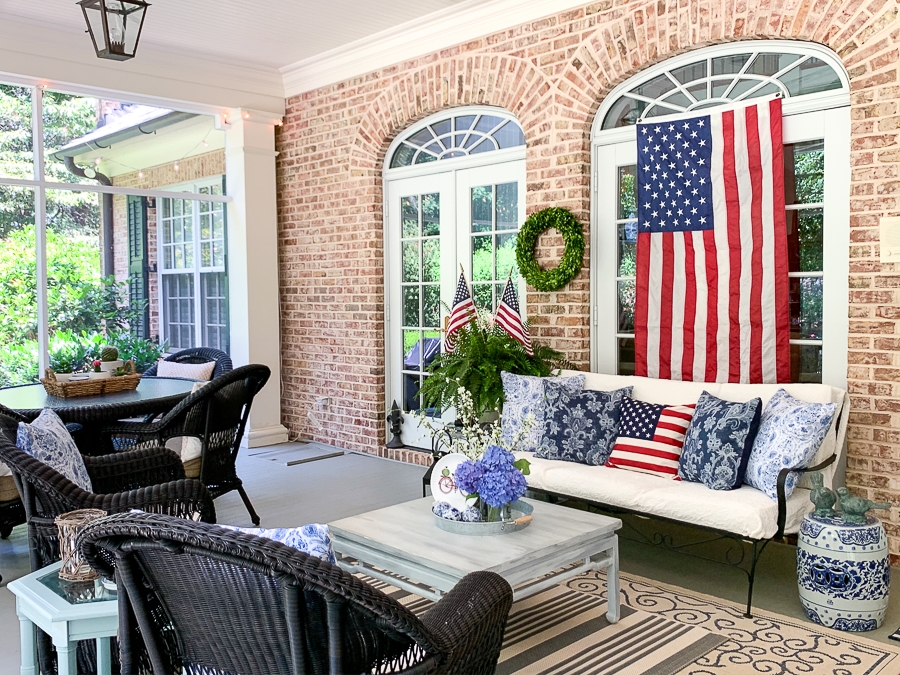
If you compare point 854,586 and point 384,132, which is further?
point 384,132

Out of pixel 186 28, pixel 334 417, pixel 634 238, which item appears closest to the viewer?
pixel 634 238

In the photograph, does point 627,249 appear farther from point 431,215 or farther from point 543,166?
point 431,215

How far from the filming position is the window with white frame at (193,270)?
6879mm

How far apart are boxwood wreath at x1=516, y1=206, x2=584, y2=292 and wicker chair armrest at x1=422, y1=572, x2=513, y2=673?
122 inches

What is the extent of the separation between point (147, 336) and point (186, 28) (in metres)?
2.54

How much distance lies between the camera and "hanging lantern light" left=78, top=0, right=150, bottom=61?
3.76 meters

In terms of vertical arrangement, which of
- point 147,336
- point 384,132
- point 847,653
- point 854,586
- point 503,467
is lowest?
point 847,653

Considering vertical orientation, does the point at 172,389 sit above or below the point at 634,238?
below

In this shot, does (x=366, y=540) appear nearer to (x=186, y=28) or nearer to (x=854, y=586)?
(x=854, y=586)

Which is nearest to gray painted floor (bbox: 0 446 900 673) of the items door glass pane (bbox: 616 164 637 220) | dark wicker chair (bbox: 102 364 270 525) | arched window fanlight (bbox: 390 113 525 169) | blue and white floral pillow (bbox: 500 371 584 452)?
dark wicker chair (bbox: 102 364 270 525)

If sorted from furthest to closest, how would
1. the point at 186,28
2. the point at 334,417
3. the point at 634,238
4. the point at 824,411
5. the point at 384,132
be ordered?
the point at 334,417
the point at 384,132
the point at 186,28
the point at 634,238
the point at 824,411

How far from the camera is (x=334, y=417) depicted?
693cm

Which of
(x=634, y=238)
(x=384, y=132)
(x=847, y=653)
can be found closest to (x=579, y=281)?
(x=634, y=238)

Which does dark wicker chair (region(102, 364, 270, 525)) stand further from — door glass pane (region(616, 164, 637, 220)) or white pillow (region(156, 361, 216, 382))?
door glass pane (region(616, 164, 637, 220))
